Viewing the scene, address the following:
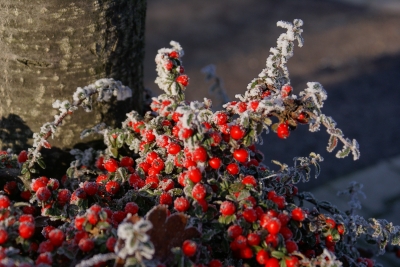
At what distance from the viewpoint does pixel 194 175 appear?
45.4 inches

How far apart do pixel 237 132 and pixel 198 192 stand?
181 millimetres

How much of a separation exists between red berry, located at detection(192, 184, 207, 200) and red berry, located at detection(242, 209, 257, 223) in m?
0.11

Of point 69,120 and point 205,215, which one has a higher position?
point 69,120

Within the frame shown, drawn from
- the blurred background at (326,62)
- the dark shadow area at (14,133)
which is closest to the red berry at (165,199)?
the dark shadow area at (14,133)

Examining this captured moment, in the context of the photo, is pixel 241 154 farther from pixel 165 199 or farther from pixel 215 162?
pixel 165 199

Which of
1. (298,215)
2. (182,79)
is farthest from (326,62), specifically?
(298,215)

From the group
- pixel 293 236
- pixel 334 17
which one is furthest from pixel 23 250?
pixel 334 17

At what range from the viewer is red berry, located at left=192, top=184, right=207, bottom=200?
1.14 m

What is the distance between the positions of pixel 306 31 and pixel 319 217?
4.88m

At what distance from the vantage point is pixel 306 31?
5816 millimetres

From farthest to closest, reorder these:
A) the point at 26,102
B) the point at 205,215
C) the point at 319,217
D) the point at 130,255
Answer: the point at 26,102, the point at 319,217, the point at 205,215, the point at 130,255

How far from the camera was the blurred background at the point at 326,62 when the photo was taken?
11.1ft

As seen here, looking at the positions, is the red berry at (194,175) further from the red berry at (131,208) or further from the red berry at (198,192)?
the red berry at (131,208)

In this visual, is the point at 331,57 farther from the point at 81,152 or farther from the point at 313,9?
the point at 81,152
